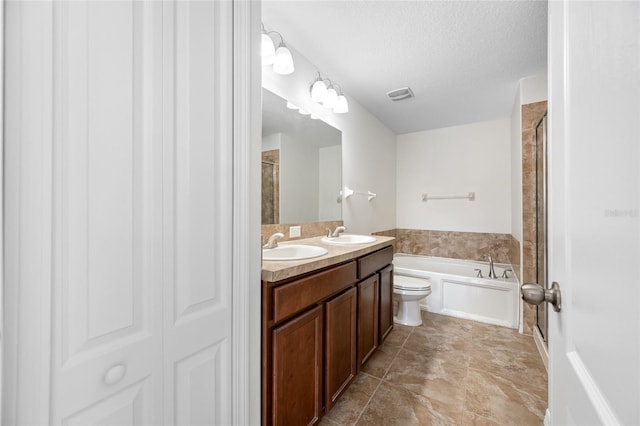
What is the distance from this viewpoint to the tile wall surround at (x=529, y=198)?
2.38 meters

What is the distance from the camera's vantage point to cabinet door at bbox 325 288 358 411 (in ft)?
4.64

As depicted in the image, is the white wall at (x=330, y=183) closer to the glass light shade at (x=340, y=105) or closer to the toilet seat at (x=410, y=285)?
the glass light shade at (x=340, y=105)

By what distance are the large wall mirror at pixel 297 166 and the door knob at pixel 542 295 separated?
1.49 meters

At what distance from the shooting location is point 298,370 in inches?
47.6

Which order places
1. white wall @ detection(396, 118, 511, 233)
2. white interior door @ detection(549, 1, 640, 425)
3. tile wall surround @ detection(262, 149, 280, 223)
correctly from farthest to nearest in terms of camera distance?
white wall @ detection(396, 118, 511, 233), tile wall surround @ detection(262, 149, 280, 223), white interior door @ detection(549, 1, 640, 425)

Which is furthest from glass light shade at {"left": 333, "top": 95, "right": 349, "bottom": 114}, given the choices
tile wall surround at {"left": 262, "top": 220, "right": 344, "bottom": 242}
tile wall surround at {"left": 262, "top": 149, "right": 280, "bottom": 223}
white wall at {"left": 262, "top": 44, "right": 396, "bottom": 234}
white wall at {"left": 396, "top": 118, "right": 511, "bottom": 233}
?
white wall at {"left": 396, "top": 118, "right": 511, "bottom": 233}

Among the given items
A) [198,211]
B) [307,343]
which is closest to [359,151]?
[307,343]

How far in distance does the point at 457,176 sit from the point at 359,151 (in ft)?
5.20

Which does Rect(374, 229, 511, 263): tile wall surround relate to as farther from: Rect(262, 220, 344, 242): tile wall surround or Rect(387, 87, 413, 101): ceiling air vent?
Rect(387, 87, 413, 101): ceiling air vent

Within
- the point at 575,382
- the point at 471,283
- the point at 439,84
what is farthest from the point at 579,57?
the point at 471,283

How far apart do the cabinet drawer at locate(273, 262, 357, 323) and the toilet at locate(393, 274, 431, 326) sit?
118 cm

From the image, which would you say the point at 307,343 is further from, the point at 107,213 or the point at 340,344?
the point at 107,213

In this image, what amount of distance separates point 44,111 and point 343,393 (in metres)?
1.87

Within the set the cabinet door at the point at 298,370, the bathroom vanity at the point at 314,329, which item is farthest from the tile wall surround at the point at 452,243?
the cabinet door at the point at 298,370
